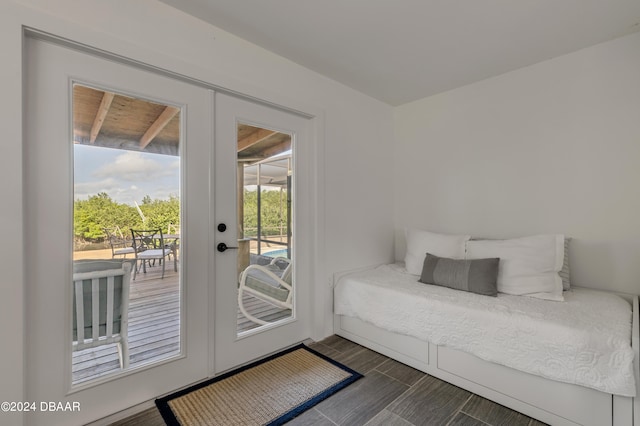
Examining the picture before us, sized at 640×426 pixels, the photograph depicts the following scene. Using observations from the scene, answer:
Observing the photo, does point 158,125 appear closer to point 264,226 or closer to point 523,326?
point 264,226

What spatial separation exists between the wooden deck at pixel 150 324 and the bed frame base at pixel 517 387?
62.1 inches

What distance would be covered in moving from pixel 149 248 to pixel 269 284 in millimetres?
962

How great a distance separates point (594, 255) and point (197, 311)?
296 cm

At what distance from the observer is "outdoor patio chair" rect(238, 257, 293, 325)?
2.24m

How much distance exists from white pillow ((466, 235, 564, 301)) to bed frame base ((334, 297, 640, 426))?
0.43 meters

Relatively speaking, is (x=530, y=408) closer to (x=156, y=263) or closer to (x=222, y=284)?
(x=222, y=284)

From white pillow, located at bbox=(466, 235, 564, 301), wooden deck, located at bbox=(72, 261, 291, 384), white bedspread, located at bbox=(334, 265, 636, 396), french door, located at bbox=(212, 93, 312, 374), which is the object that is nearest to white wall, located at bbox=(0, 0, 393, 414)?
french door, located at bbox=(212, 93, 312, 374)

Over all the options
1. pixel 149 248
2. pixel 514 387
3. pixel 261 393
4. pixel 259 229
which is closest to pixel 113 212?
pixel 149 248

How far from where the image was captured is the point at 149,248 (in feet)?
5.96

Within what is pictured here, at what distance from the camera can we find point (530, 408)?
1.67m

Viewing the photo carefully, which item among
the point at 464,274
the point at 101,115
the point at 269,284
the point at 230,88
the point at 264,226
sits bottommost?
the point at 269,284

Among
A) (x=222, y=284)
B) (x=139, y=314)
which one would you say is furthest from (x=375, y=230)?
(x=139, y=314)

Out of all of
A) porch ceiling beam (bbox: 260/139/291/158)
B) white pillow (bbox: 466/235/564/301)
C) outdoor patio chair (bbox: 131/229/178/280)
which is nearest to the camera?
outdoor patio chair (bbox: 131/229/178/280)

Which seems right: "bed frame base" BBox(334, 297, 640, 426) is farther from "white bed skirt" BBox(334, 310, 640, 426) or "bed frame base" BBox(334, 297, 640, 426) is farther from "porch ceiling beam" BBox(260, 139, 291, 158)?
"porch ceiling beam" BBox(260, 139, 291, 158)
